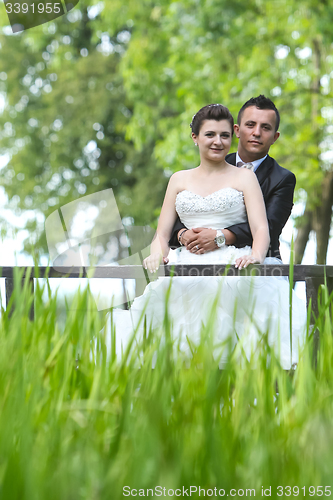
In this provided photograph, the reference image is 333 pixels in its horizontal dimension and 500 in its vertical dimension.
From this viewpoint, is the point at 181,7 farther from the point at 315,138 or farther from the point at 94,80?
the point at 94,80

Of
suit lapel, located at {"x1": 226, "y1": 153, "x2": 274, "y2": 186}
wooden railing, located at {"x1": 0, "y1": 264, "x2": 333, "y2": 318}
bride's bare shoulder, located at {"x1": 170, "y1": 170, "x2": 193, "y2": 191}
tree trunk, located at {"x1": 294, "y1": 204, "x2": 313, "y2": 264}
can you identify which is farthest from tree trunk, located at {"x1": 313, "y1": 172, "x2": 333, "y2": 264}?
wooden railing, located at {"x1": 0, "y1": 264, "x2": 333, "y2": 318}

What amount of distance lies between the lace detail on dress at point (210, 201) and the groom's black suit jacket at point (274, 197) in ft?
0.52

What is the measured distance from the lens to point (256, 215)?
2955 millimetres

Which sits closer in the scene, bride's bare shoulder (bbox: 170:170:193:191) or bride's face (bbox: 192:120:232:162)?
bride's face (bbox: 192:120:232:162)

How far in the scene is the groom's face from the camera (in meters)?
3.31

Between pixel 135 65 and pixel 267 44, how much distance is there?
2851 millimetres

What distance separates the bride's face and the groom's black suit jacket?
454 mm

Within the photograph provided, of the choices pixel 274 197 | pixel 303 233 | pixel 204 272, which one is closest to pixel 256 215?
pixel 274 197

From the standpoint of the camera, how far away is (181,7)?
823 centimetres

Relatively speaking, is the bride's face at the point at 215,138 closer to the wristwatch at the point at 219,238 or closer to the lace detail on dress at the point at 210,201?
the lace detail on dress at the point at 210,201

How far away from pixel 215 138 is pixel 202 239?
1.87 ft

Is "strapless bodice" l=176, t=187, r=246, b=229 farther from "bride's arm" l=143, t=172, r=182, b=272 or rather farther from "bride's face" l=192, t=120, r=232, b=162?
"bride's face" l=192, t=120, r=232, b=162

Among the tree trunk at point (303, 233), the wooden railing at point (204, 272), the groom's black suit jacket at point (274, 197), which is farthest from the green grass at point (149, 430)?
the tree trunk at point (303, 233)

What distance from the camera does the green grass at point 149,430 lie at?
0.77 meters
